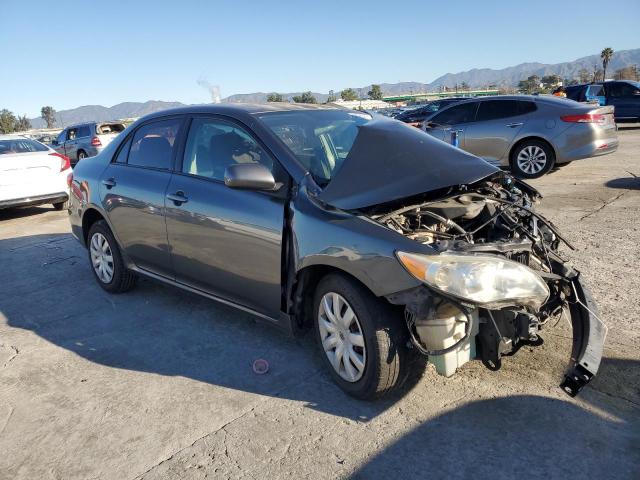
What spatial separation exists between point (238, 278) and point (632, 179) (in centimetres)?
819

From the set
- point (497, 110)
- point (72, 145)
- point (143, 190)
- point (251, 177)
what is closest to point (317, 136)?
point (251, 177)

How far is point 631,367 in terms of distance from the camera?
10.6 ft

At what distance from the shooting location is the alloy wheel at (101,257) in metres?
5.14

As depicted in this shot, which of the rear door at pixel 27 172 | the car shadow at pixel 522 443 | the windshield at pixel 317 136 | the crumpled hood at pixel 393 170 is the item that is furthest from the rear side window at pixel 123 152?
the rear door at pixel 27 172

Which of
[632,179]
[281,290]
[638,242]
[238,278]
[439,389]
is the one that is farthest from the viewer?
[632,179]

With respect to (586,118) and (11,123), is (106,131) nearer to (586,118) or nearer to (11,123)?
(586,118)

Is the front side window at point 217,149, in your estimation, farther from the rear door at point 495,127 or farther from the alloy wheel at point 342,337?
the rear door at point 495,127

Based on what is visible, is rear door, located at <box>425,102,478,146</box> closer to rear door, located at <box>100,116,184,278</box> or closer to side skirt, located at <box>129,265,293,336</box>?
rear door, located at <box>100,116,184,278</box>

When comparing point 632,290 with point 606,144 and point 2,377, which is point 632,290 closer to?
point 2,377

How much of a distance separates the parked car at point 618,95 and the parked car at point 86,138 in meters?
16.5

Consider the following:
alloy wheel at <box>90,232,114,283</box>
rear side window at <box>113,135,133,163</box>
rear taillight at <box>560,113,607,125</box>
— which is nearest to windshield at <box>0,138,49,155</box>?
alloy wheel at <box>90,232,114,283</box>

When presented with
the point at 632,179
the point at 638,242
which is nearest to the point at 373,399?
the point at 638,242

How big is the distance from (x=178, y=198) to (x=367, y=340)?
6.49ft

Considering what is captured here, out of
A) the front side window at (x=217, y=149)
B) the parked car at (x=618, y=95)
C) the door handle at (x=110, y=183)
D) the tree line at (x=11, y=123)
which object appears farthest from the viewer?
the tree line at (x=11, y=123)
